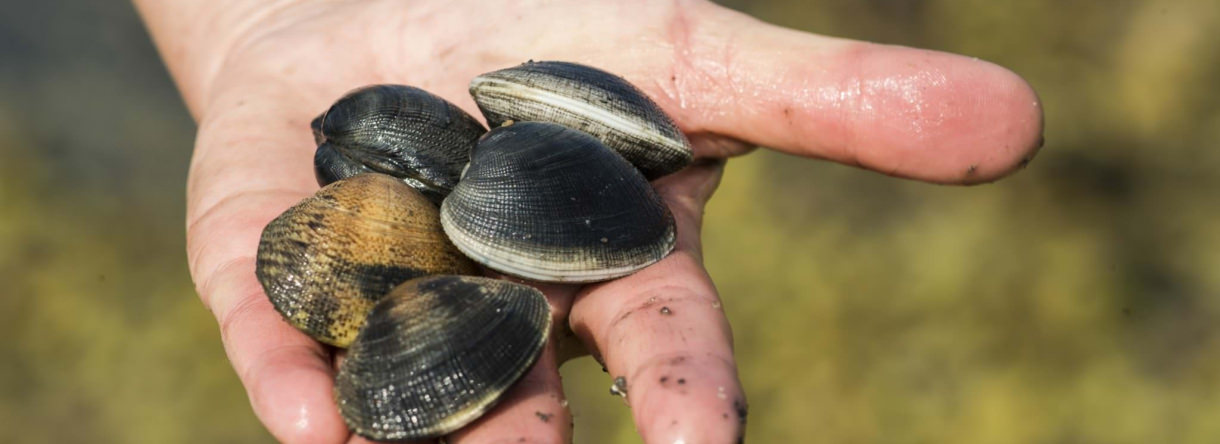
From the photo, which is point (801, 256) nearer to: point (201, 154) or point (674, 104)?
point (674, 104)

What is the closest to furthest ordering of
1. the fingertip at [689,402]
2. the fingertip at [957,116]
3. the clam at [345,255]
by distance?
the fingertip at [689,402]
the clam at [345,255]
the fingertip at [957,116]

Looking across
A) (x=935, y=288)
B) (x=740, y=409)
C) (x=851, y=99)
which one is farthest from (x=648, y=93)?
(x=935, y=288)

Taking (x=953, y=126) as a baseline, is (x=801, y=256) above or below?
below

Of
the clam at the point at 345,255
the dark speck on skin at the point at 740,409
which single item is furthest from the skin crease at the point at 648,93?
the clam at the point at 345,255

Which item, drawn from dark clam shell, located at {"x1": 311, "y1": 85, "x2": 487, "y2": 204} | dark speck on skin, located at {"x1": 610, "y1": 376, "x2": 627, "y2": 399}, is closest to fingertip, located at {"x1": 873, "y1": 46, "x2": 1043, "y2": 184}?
dark speck on skin, located at {"x1": 610, "y1": 376, "x2": 627, "y2": 399}

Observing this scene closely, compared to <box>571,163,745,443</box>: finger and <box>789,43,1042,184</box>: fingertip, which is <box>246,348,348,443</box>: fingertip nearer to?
<box>571,163,745,443</box>: finger

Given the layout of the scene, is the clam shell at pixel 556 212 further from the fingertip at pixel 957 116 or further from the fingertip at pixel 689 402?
the fingertip at pixel 957 116

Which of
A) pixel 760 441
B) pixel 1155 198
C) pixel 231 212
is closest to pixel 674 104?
pixel 231 212
